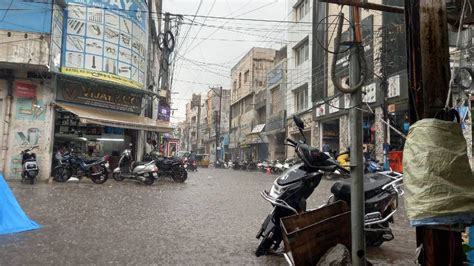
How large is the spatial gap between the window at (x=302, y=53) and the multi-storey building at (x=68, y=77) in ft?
45.7

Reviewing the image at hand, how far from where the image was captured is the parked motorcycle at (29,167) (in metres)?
13.6

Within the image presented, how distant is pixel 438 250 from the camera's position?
268cm

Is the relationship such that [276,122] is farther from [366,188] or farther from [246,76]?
[366,188]

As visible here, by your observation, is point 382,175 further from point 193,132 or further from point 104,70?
point 193,132

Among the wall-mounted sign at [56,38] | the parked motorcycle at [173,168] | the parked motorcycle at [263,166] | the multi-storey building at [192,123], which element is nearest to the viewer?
the wall-mounted sign at [56,38]

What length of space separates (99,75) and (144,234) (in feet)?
39.1

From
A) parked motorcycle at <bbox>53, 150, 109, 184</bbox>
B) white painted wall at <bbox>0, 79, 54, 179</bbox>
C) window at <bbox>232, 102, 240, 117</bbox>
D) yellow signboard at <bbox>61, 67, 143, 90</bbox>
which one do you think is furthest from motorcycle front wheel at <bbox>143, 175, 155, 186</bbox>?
window at <bbox>232, 102, 240, 117</bbox>

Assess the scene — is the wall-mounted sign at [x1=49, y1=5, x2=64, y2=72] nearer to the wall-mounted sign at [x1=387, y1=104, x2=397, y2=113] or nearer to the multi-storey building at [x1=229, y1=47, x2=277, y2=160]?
the wall-mounted sign at [x1=387, y1=104, x2=397, y2=113]

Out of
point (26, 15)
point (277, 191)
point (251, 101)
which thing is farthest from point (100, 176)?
point (251, 101)

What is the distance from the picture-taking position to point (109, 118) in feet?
55.5

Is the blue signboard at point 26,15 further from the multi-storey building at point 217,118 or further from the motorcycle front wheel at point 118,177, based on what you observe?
the multi-storey building at point 217,118

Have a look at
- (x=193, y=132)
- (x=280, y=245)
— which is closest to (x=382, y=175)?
(x=280, y=245)

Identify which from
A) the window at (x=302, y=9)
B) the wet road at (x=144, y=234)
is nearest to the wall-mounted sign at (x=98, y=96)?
the wet road at (x=144, y=234)

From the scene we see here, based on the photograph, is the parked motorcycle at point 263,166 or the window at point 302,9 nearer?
the window at point 302,9
